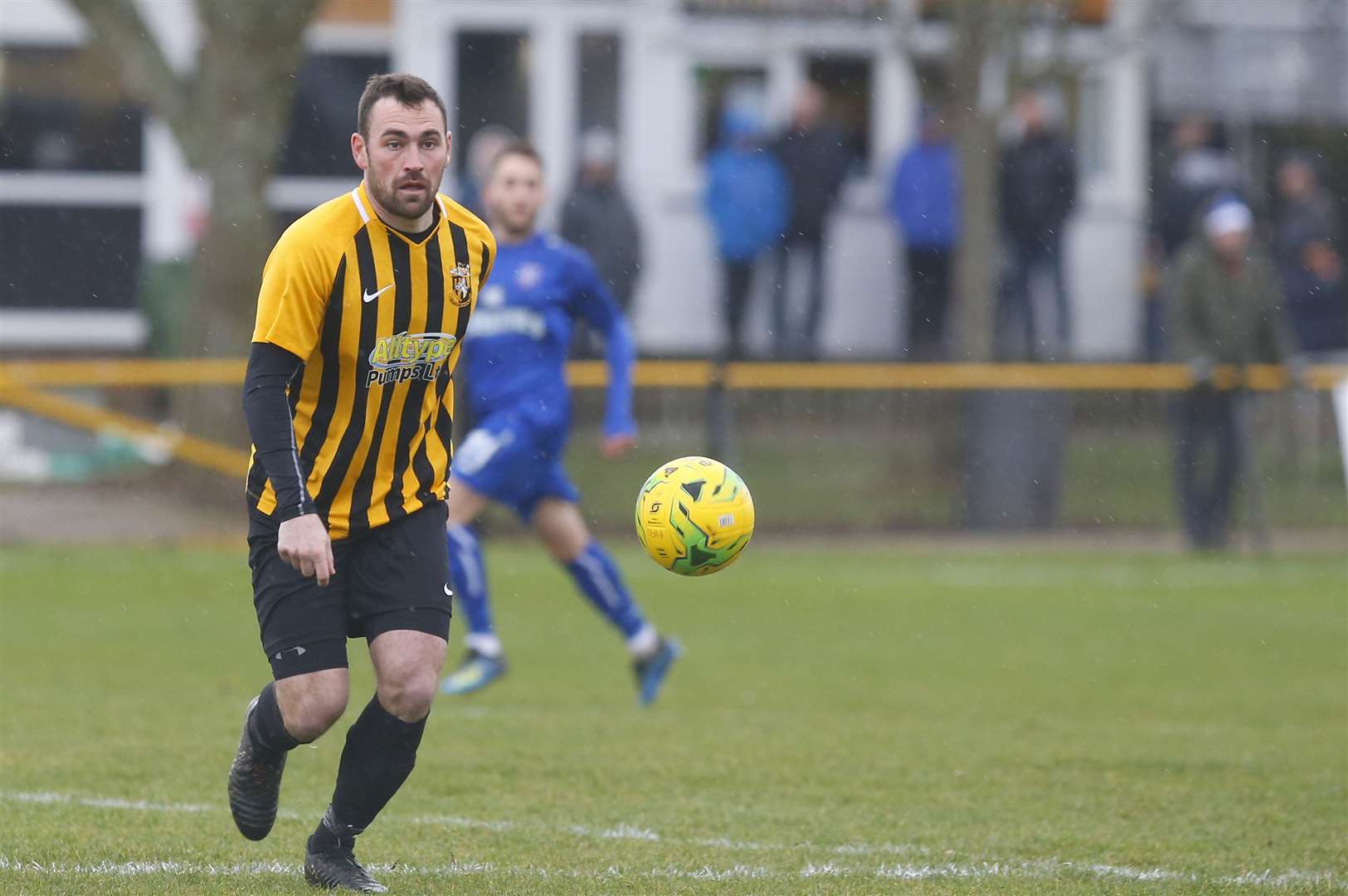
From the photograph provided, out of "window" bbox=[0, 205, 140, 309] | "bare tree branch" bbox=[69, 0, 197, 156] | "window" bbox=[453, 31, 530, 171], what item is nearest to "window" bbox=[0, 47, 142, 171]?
"window" bbox=[0, 205, 140, 309]

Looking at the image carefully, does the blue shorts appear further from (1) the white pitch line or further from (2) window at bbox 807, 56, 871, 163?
(2) window at bbox 807, 56, 871, 163

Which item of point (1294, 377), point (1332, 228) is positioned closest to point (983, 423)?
point (1294, 377)

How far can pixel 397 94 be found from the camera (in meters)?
5.23

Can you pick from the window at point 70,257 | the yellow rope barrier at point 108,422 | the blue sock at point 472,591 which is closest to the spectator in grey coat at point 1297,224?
the yellow rope barrier at point 108,422

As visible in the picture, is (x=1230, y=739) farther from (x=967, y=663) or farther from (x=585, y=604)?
(x=585, y=604)

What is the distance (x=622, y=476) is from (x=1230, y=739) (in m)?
7.65

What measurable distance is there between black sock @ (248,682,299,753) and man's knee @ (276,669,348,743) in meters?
0.06

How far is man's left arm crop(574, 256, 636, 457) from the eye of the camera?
9.23m

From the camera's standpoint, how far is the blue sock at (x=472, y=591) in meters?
9.12

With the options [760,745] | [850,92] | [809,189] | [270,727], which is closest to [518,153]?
[760,745]

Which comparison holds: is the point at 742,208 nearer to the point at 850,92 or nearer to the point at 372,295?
the point at 850,92

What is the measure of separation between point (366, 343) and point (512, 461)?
153 inches

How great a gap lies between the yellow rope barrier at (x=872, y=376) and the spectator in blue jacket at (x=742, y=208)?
2.10 meters

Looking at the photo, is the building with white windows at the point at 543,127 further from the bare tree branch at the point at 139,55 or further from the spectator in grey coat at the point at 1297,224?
the bare tree branch at the point at 139,55
